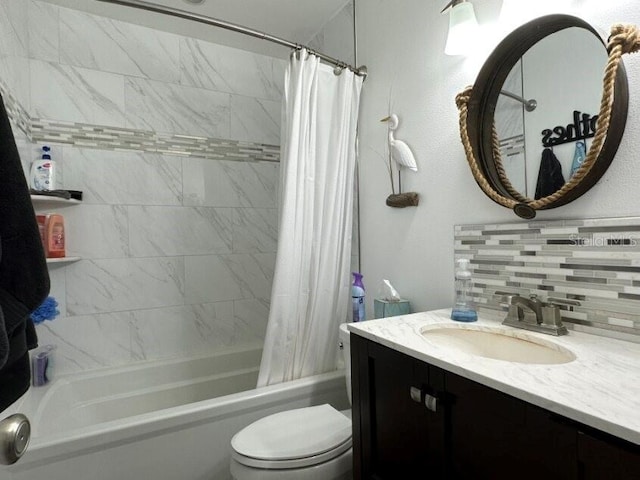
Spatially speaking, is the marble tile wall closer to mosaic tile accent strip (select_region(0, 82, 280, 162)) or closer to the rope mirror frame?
mosaic tile accent strip (select_region(0, 82, 280, 162))

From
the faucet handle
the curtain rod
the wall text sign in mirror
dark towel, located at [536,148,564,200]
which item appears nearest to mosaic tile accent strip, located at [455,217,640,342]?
the faucet handle

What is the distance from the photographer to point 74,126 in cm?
204

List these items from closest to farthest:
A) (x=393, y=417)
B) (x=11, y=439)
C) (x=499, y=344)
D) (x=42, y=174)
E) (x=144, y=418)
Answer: (x=11, y=439), (x=393, y=417), (x=499, y=344), (x=144, y=418), (x=42, y=174)

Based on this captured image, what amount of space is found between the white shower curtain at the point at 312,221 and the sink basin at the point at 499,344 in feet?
2.37

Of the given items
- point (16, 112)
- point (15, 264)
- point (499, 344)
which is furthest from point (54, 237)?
point (499, 344)

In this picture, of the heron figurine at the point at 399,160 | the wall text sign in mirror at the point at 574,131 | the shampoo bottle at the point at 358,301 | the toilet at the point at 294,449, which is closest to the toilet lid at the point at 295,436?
the toilet at the point at 294,449

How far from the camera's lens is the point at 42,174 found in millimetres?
1825

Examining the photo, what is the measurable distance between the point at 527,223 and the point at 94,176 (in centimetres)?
224

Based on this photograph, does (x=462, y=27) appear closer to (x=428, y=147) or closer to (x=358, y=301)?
(x=428, y=147)

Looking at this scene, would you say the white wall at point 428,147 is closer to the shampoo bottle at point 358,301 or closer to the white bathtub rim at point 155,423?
the shampoo bottle at point 358,301

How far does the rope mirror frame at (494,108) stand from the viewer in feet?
3.08

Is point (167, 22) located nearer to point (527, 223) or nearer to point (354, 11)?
point (354, 11)

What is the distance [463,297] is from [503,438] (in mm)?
602

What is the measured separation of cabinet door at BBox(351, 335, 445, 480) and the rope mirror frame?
25.5 inches
